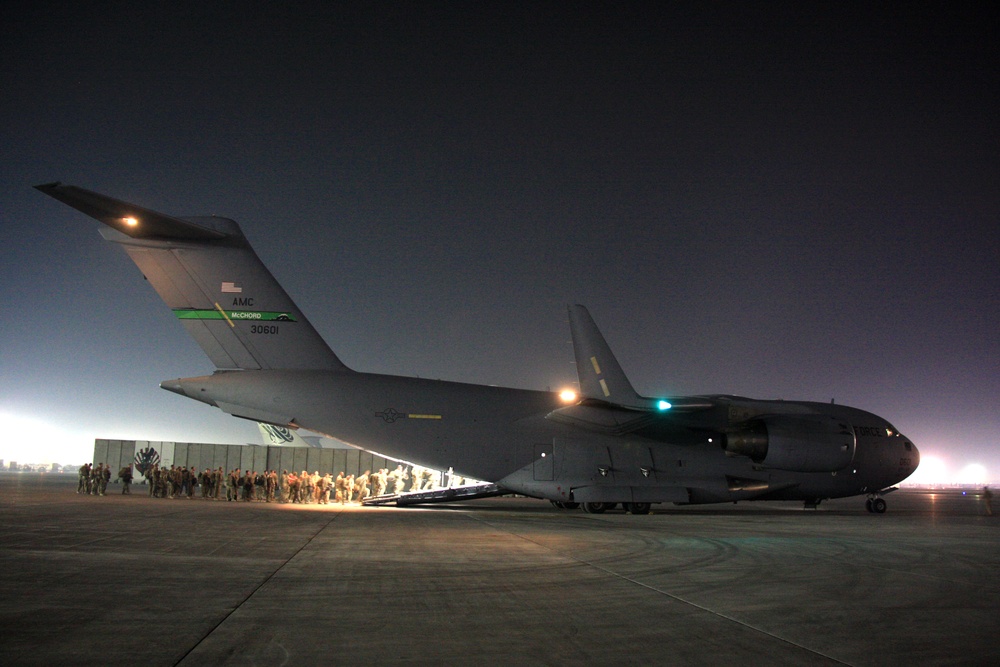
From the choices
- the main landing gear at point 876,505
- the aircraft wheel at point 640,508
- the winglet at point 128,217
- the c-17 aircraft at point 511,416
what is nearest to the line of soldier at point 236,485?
the c-17 aircraft at point 511,416

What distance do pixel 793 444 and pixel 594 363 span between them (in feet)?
17.4

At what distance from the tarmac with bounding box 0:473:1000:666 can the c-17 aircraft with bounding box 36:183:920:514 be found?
21.7ft

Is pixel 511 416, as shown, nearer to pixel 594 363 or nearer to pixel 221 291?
pixel 594 363

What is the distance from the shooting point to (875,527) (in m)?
15.4

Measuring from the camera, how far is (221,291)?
55.7ft

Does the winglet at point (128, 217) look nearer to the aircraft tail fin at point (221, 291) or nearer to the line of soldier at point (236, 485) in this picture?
the aircraft tail fin at point (221, 291)

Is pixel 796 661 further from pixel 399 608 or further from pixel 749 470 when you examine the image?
pixel 749 470

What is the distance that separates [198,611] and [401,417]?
1343 centimetres

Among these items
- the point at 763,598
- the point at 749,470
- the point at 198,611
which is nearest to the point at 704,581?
the point at 763,598

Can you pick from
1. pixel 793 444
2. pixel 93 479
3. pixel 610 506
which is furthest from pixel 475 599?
pixel 93 479

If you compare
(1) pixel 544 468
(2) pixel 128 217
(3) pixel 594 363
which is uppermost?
(2) pixel 128 217

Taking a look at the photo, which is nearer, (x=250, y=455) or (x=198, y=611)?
(x=198, y=611)

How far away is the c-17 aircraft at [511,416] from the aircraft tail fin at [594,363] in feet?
0.11

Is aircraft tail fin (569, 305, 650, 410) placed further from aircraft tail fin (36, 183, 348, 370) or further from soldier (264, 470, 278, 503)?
soldier (264, 470, 278, 503)
